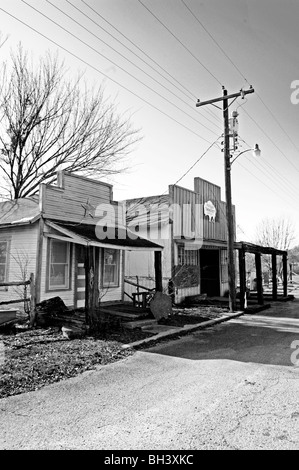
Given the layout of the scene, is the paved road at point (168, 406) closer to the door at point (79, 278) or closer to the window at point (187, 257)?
the door at point (79, 278)

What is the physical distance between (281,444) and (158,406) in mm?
1643

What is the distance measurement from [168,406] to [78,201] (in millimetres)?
9512

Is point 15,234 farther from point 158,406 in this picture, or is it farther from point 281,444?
point 281,444

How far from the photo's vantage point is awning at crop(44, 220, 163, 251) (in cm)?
973

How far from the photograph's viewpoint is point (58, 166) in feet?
69.1

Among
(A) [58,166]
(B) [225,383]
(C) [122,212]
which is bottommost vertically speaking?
(B) [225,383]

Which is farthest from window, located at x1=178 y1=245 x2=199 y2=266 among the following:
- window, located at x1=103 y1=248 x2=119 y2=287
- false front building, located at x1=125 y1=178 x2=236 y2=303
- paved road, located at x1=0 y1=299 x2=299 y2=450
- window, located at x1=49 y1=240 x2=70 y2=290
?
paved road, located at x1=0 y1=299 x2=299 y2=450

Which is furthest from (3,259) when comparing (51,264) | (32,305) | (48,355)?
(48,355)

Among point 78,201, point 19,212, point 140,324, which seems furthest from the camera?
point 78,201

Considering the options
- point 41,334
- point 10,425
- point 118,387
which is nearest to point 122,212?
point 41,334

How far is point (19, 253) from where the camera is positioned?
1146 centimetres

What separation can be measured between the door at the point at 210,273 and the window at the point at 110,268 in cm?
804

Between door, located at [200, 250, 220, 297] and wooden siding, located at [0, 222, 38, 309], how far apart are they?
40.0 ft

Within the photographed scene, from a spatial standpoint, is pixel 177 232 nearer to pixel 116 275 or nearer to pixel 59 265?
pixel 116 275
